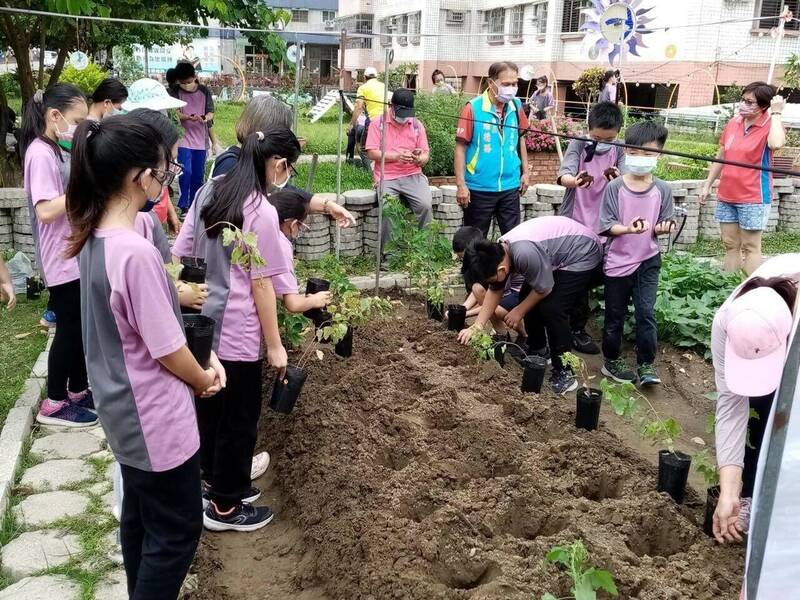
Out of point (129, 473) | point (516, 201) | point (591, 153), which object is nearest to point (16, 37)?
point (516, 201)

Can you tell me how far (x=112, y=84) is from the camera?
486 cm

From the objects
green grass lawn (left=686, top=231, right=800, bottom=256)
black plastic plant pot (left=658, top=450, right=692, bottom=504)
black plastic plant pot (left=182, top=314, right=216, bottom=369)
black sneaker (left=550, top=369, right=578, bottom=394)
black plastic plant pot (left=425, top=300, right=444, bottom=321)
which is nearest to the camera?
black plastic plant pot (left=182, top=314, right=216, bottom=369)

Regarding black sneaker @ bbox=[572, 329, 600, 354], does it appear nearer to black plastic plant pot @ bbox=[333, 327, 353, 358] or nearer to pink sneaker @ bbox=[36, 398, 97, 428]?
black plastic plant pot @ bbox=[333, 327, 353, 358]

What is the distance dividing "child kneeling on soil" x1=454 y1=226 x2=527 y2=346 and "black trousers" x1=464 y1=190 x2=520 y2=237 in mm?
1043

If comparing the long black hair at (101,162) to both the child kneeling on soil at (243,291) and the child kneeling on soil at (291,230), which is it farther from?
the child kneeling on soil at (291,230)

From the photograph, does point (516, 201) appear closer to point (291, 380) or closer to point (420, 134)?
point (420, 134)

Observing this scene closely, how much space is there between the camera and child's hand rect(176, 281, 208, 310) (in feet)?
8.86

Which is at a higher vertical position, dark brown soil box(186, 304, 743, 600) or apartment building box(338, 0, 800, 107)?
apartment building box(338, 0, 800, 107)

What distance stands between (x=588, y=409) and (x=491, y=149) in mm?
2750

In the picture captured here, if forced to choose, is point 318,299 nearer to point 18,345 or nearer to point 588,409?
point 588,409

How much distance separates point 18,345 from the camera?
5.09 m

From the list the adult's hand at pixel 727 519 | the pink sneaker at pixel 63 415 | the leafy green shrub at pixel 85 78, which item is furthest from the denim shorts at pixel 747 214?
the leafy green shrub at pixel 85 78

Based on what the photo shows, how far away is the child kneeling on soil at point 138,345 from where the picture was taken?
1.98 m

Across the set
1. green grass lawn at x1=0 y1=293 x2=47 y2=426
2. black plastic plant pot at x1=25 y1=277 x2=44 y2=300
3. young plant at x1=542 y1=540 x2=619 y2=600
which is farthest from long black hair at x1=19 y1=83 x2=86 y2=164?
young plant at x1=542 y1=540 x2=619 y2=600
